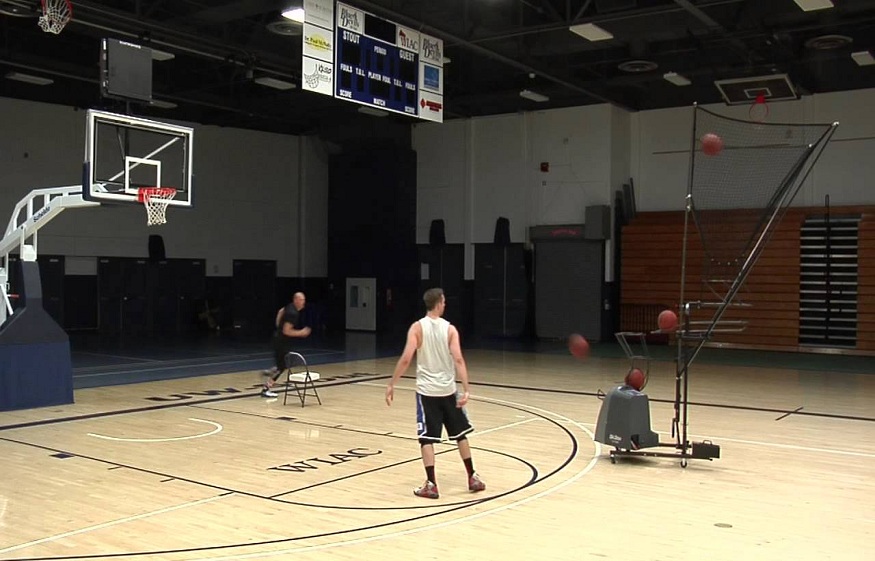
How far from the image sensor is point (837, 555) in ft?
17.8

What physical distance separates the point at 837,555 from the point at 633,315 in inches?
688

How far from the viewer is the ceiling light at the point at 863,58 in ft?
57.4

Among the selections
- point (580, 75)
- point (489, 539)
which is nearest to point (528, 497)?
point (489, 539)

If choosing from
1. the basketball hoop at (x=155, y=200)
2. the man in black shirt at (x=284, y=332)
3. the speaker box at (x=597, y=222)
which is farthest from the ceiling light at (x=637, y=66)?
the basketball hoop at (x=155, y=200)

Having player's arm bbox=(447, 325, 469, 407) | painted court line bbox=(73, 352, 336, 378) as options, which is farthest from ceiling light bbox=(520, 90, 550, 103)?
player's arm bbox=(447, 325, 469, 407)

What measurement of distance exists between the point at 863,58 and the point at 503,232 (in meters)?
10.0

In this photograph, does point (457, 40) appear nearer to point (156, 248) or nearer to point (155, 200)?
point (155, 200)

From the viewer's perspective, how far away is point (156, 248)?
24453mm

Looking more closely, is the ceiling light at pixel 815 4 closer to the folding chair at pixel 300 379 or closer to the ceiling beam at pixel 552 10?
the ceiling beam at pixel 552 10

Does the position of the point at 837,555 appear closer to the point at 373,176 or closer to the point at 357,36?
the point at 357,36

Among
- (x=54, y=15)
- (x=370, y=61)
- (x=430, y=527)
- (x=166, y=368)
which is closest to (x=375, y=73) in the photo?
(x=370, y=61)

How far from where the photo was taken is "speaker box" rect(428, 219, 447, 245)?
25219 millimetres

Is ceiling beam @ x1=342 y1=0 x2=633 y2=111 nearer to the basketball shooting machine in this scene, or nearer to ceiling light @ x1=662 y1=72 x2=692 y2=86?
ceiling light @ x1=662 y1=72 x2=692 y2=86

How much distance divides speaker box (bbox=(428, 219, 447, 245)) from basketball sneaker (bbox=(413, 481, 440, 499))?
60.8ft
